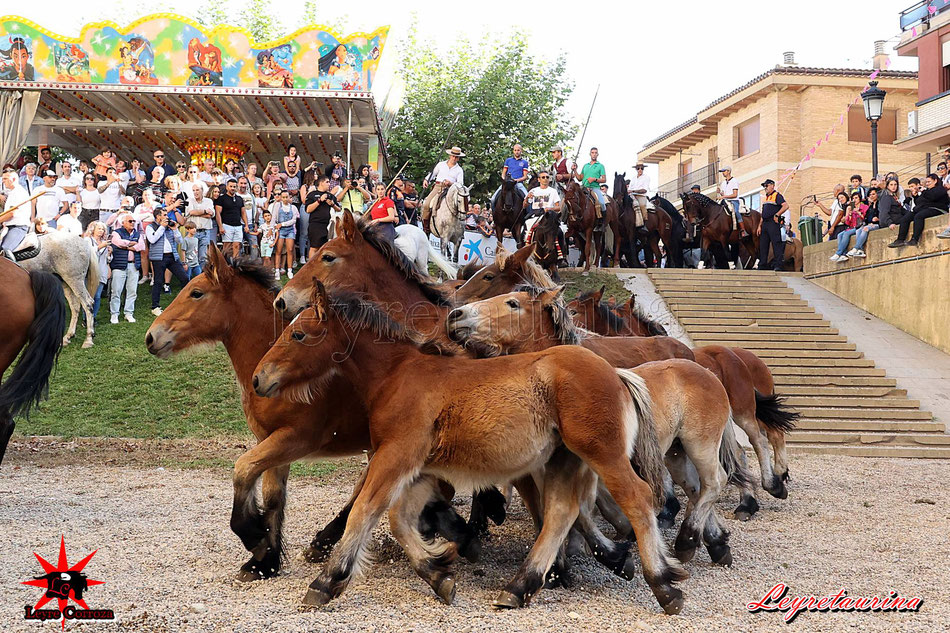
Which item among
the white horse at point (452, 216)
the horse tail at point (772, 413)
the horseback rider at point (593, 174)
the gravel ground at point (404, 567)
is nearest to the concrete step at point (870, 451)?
the gravel ground at point (404, 567)

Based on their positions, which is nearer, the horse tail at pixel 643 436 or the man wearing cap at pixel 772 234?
the horse tail at pixel 643 436

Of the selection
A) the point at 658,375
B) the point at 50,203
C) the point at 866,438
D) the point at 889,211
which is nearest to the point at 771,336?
the point at 866,438

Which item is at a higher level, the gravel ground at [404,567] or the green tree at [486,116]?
the green tree at [486,116]

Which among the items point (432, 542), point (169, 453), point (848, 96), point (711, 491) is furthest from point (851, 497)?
point (848, 96)

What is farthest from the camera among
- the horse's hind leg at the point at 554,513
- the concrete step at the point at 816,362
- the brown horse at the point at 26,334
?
the concrete step at the point at 816,362

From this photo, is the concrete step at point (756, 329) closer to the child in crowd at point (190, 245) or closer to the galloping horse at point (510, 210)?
the galloping horse at point (510, 210)

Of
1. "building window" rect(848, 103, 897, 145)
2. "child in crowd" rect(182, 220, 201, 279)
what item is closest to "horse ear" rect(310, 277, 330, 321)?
"child in crowd" rect(182, 220, 201, 279)

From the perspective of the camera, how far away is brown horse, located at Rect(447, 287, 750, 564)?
5.30 meters

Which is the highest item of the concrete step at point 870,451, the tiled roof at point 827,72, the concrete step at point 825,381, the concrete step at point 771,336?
the tiled roof at point 827,72

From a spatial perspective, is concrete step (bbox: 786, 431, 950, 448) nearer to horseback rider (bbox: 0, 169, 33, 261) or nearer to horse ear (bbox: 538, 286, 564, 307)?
horse ear (bbox: 538, 286, 564, 307)

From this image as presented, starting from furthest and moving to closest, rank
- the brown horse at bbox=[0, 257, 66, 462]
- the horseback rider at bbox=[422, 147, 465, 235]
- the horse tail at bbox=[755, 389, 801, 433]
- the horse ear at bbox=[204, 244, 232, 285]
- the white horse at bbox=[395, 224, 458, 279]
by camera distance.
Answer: the horseback rider at bbox=[422, 147, 465, 235]
the white horse at bbox=[395, 224, 458, 279]
the horse tail at bbox=[755, 389, 801, 433]
the brown horse at bbox=[0, 257, 66, 462]
the horse ear at bbox=[204, 244, 232, 285]

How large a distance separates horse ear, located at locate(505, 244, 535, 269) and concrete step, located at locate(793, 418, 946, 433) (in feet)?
23.2

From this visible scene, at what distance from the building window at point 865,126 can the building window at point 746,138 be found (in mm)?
3838

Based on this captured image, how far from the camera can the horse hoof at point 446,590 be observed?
175 inches
